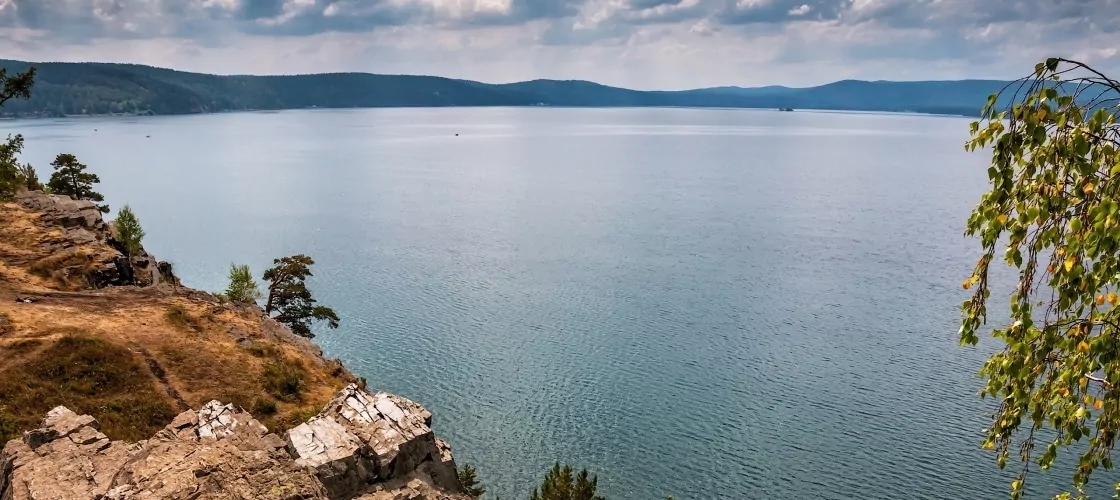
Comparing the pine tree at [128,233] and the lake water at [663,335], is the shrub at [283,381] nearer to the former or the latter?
the lake water at [663,335]

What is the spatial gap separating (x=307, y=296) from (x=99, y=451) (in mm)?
50014

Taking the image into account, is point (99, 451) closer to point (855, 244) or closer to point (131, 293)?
point (131, 293)

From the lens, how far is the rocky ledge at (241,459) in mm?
17938

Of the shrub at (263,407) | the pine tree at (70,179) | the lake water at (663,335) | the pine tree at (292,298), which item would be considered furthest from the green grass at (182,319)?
the pine tree at (70,179)

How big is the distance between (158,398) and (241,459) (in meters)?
27.3

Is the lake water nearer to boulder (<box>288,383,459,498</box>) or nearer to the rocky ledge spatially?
boulder (<box>288,383,459,498</box>)

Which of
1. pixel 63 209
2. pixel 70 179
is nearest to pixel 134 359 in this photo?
pixel 63 209

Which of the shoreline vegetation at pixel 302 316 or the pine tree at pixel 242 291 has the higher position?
the shoreline vegetation at pixel 302 316

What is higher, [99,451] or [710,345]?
[99,451]

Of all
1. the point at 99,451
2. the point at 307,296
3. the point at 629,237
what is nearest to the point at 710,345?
the point at 307,296

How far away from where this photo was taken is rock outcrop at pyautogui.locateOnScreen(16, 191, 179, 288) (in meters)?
58.9

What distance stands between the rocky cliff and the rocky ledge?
0.06 metres

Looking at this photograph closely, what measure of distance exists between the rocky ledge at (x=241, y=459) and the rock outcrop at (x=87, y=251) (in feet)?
131

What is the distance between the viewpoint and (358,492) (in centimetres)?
2647
